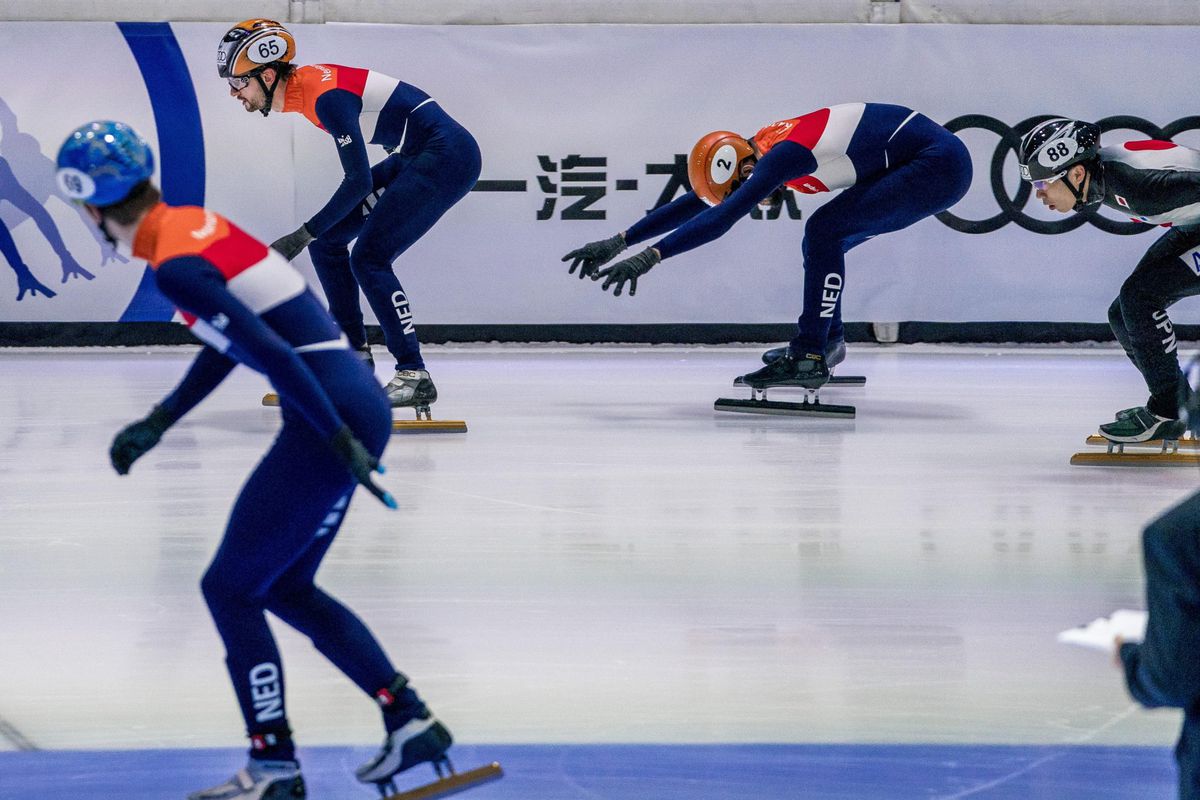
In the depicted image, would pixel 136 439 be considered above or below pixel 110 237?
below

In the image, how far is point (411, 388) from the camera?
18.9 feet

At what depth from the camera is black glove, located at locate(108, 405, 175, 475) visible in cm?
215

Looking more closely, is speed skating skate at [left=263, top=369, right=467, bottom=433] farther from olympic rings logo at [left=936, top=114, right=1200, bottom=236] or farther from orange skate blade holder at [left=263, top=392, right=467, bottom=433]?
olympic rings logo at [left=936, top=114, right=1200, bottom=236]

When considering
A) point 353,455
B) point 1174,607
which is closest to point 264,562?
point 353,455

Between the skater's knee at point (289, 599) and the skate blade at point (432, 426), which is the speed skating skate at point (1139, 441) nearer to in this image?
the skate blade at point (432, 426)

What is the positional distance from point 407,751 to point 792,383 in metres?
4.34

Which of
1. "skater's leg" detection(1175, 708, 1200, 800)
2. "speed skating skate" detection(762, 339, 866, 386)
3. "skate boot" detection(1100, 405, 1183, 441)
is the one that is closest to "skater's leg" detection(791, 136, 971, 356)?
"speed skating skate" detection(762, 339, 866, 386)

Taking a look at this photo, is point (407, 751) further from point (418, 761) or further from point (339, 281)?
point (339, 281)

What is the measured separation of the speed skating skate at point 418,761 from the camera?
214 cm

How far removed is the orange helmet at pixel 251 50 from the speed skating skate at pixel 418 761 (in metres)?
3.93

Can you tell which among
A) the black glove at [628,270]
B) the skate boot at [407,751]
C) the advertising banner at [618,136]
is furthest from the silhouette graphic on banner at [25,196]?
the skate boot at [407,751]

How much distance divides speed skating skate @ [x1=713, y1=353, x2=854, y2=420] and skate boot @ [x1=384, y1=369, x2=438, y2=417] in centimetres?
136

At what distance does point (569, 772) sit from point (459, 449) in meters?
3.27

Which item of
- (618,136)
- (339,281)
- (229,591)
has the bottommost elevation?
(229,591)
